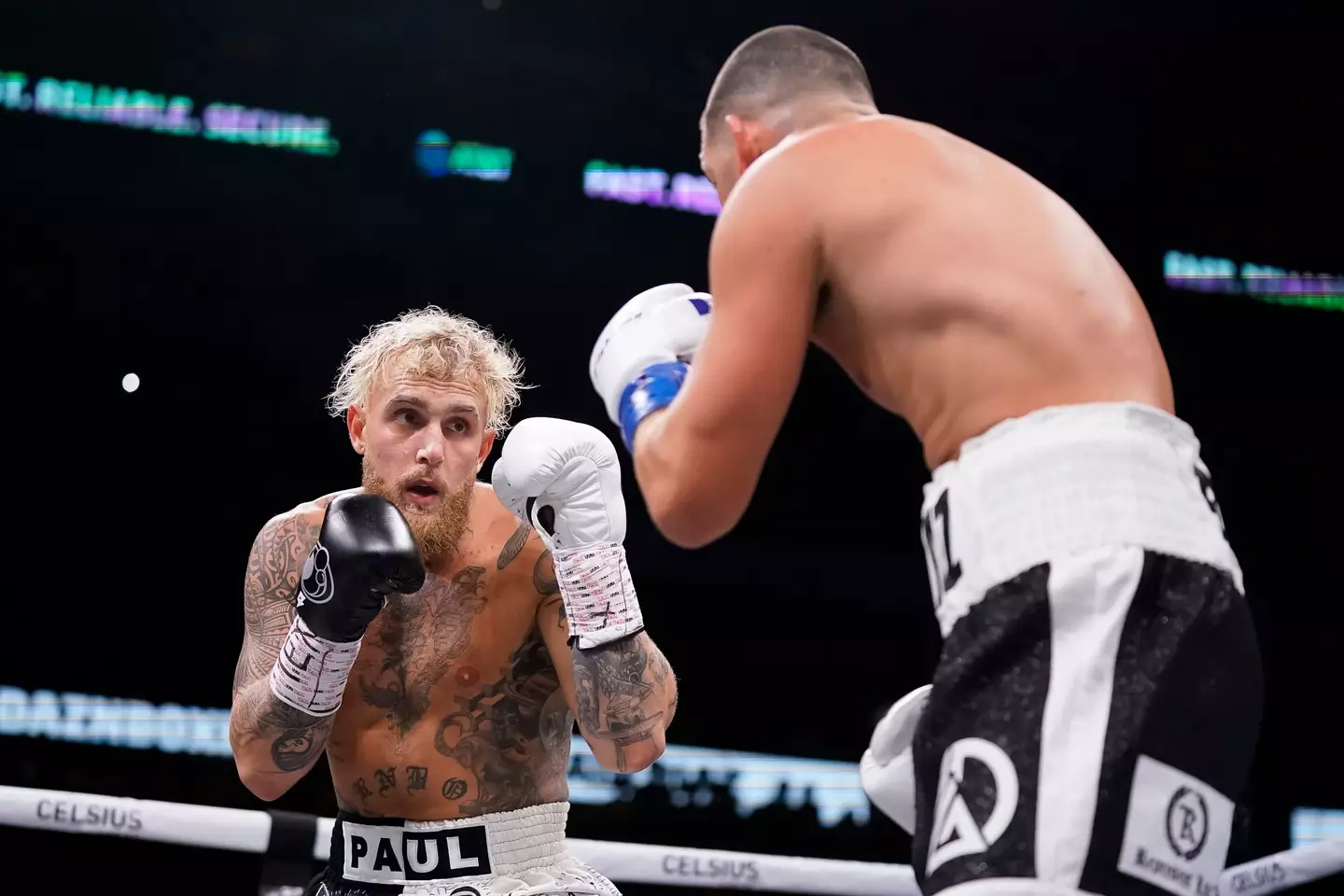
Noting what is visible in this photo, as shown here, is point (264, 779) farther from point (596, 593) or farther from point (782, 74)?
point (782, 74)

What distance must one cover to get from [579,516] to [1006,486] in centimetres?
88

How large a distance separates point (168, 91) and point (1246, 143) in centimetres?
395

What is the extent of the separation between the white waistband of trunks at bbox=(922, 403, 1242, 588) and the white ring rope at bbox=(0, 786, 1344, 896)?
1.36 metres

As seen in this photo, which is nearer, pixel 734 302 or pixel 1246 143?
pixel 734 302

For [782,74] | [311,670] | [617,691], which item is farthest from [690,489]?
[311,670]

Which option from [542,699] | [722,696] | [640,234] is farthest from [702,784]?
[542,699]

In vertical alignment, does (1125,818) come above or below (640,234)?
below

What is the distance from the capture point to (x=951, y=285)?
127 centimetres

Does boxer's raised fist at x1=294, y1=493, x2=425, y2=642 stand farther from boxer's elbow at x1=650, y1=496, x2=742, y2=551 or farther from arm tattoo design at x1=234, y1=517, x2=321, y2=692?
boxer's elbow at x1=650, y1=496, x2=742, y2=551

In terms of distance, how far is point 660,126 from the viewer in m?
4.94

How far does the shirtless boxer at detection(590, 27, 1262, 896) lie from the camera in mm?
1080

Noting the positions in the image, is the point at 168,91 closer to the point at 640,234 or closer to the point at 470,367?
the point at 640,234

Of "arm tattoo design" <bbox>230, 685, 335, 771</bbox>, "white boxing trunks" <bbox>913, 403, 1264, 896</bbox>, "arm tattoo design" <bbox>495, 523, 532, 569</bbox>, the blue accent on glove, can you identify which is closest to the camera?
"white boxing trunks" <bbox>913, 403, 1264, 896</bbox>

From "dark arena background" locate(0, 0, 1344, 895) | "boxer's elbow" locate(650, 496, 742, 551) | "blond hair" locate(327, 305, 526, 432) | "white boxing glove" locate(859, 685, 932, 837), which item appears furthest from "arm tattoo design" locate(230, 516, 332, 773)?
"dark arena background" locate(0, 0, 1344, 895)
